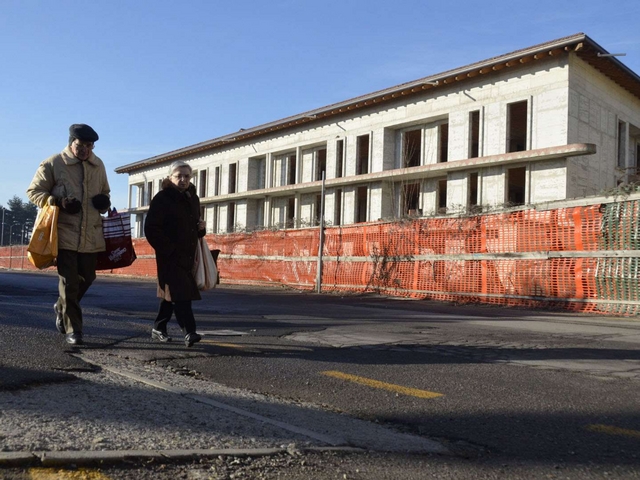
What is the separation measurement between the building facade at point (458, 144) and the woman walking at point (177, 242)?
13.6 meters

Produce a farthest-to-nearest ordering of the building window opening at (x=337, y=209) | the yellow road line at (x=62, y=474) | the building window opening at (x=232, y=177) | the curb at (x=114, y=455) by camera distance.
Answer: the building window opening at (x=232, y=177) < the building window opening at (x=337, y=209) < the curb at (x=114, y=455) < the yellow road line at (x=62, y=474)

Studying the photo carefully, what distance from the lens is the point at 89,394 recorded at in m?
3.76

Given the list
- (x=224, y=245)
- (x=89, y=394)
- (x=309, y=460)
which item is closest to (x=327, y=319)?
(x=89, y=394)

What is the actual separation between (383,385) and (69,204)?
3129 millimetres

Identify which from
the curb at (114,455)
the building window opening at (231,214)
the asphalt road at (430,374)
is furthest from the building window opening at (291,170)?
the curb at (114,455)

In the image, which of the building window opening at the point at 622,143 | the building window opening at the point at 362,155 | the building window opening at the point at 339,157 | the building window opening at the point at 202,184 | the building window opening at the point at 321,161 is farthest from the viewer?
the building window opening at the point at 202,184

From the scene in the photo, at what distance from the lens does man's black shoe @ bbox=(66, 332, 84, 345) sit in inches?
227

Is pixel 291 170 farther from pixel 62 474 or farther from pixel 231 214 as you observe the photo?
pixel 62 474

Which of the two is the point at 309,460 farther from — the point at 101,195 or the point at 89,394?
the point at 101,195

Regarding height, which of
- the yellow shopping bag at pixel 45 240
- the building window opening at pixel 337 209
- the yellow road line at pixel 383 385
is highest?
the building window opening at pixel 337 209

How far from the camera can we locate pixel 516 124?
1221 inches

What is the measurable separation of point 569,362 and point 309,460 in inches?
146

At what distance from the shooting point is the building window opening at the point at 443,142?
31759 mm

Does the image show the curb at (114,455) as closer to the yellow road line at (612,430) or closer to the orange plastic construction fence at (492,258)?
the yellow road line at (612,430)
